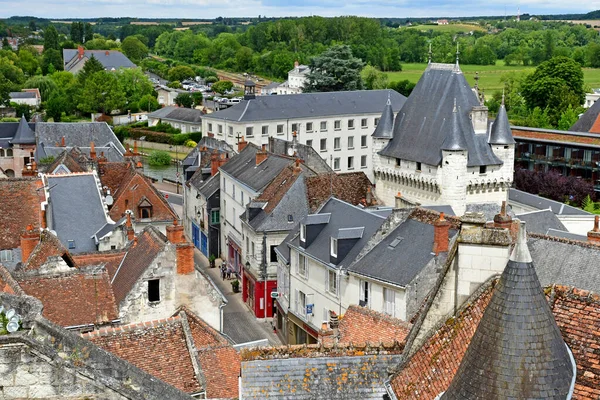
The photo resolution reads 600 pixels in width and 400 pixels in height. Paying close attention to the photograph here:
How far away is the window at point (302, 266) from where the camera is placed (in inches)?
1307

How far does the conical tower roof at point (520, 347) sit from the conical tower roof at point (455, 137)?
115ft

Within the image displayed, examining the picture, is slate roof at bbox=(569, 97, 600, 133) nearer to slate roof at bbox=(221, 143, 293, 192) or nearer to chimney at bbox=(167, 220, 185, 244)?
slate roof at bbox=(221, 143, 293, 192)

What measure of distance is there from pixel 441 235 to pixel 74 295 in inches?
470

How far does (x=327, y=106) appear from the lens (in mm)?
75000

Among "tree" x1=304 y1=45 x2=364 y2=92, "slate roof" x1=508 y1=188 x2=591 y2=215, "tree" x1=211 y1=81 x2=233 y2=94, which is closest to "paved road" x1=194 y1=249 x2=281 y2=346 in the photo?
"slate roof" x1=508 y1=188 x2=591 y2=215

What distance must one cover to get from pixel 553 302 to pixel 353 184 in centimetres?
2881

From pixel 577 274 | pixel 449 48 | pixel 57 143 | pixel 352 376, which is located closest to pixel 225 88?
pixel 449 48

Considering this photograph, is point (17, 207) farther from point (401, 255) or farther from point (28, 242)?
point (401, 255)

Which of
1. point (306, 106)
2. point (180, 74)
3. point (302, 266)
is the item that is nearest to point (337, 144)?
point (306, 106)

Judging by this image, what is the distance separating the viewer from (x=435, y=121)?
46344mm

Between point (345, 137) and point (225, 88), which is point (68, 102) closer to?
point (225, 88)

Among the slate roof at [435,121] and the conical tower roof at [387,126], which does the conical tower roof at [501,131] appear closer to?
the slate roof at [435,121]

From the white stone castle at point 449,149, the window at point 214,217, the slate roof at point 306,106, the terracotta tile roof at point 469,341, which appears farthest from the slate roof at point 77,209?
the slate roof at point 306,106

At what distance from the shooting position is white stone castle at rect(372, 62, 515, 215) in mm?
44406
